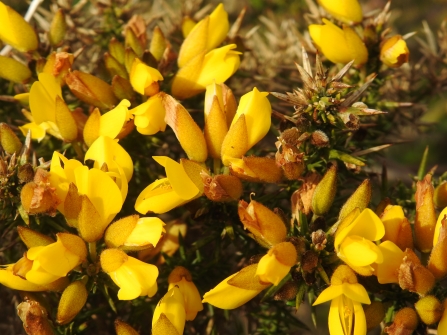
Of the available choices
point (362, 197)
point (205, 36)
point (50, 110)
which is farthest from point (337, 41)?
point (50, 110)

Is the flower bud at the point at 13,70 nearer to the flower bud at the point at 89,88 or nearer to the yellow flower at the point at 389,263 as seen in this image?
the flower bud at the point at 89,88

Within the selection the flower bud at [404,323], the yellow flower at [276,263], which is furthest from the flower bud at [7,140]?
the flower bud at [404,323]

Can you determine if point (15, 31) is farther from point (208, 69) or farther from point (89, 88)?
point (208, 69)

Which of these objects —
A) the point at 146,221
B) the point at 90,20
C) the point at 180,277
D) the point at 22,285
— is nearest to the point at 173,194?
the point at 146,221

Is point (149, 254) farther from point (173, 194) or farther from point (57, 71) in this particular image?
point (57, 71)

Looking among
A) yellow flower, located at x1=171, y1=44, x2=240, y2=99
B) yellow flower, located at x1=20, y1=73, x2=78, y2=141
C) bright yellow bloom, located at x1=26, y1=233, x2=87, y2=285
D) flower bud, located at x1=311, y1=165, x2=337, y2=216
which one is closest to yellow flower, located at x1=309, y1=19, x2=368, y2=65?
yellow flower, located at x1=171, y1=44, x2=240, y2=99

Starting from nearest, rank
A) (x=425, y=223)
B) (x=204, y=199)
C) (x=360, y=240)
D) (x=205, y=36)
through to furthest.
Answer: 1. (x=360, y=240)
2. (x=425, y=223)
3. (x=204, y=199)
4. (x=205, y=36)
